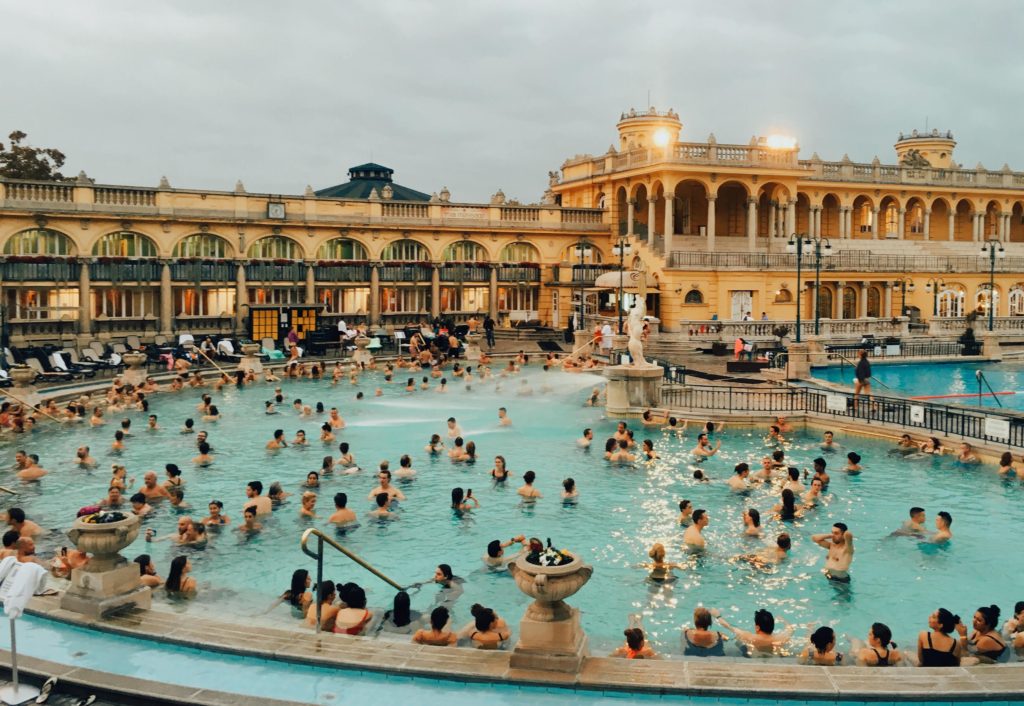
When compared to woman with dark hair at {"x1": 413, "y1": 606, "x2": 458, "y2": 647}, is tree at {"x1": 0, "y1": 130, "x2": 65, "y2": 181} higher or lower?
higher

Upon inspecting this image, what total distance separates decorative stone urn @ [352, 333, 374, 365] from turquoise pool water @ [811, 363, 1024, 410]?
19292 mm

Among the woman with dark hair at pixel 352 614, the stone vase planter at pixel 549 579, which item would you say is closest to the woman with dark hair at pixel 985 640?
the stone vase planter at pixel 549 579

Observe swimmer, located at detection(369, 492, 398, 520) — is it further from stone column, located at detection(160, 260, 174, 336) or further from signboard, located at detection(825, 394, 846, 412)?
stone column, located at detection(160, 260, 174, 336)

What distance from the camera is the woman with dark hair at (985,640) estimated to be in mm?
10031

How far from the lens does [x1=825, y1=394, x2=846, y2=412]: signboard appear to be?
78.7 ft

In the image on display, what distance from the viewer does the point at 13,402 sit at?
26828mm

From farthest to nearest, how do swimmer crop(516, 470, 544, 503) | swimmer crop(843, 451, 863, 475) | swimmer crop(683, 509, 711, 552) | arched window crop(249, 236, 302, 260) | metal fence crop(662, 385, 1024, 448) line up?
arched window crop(249, 236, 302, 260)
metal fence crop(662, 385, 1024, 448)
swimmer crop(843, 451, 863, 475)
swimmer crop(516, 470, 544, 503)
swimmer crop(683, 509, 711, 552)

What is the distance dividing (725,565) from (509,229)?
38019 millimetres

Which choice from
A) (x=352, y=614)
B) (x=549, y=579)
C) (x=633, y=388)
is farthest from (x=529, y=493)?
(x=549, y=579)

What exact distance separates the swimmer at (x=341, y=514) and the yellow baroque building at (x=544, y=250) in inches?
1045

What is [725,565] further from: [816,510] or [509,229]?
[509,229]

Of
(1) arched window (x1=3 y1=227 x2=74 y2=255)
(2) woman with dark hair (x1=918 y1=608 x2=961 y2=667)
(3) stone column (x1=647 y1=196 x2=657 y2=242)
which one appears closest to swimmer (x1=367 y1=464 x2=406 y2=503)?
(2) woman with dark hair (x1=918 y1=608 x2=961 y2=667)

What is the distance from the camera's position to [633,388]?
26484 millimetres

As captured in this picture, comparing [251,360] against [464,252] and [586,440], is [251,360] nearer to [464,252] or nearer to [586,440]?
[464,252]
